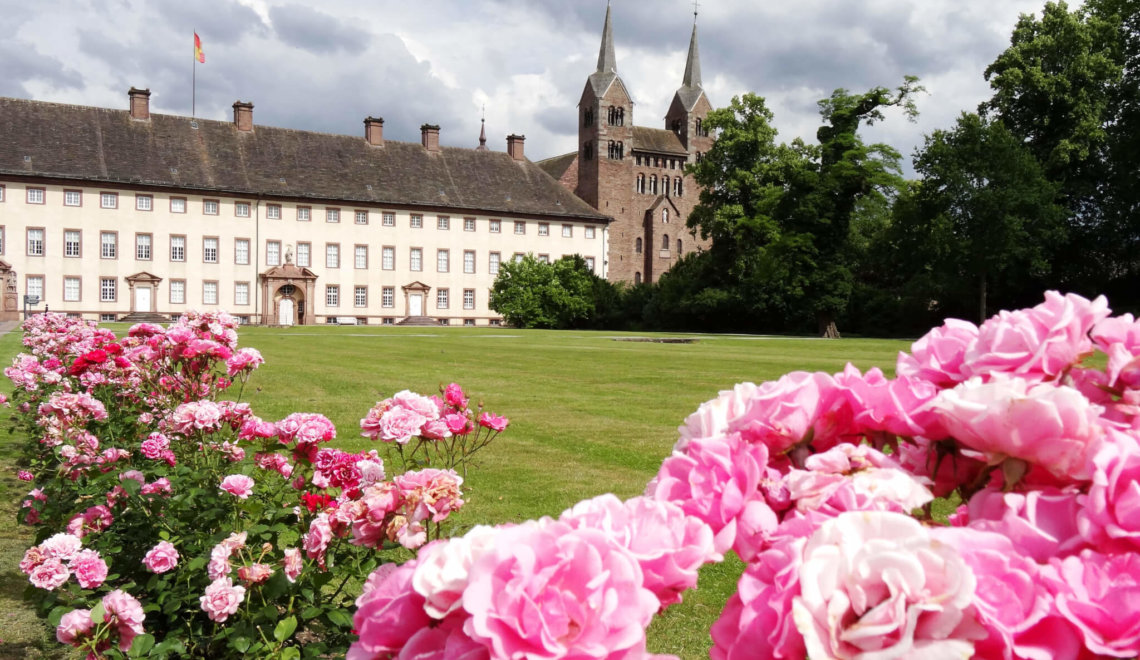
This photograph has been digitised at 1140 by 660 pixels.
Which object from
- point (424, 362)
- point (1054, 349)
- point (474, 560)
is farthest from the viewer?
point (424, 362)

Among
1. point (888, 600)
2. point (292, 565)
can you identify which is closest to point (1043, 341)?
point (888, 600)

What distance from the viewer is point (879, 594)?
103 cm

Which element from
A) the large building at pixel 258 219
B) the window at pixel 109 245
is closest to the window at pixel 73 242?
the large building at pixel 258 219

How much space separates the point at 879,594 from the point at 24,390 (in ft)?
30.2

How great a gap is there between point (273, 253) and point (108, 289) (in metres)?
10.5

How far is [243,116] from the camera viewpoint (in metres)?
67.2

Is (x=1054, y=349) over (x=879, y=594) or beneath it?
over

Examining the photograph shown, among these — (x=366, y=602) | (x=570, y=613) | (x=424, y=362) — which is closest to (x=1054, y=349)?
(x=570, y=613)

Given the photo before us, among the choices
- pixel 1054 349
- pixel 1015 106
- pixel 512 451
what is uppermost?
pixel 1015 106

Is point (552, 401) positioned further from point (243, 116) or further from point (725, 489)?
point (243, 116)

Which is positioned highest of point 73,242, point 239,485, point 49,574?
point 73,242

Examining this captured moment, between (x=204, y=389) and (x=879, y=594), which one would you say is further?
(x=204, y=389)

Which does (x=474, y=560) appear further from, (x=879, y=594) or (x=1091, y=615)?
(x=1091, y=615)

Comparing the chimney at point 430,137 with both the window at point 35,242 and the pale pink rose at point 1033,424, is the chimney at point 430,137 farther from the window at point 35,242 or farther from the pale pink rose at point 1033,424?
the pale pink rose at point 1033,424
